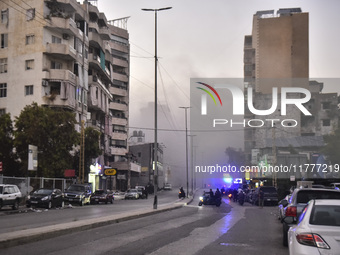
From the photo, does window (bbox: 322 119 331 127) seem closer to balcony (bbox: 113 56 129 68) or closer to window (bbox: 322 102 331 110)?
window (bbox: 322 102 331 110)

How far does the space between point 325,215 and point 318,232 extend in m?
0.70

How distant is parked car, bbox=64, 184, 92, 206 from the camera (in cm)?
4312

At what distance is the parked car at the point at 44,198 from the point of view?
1394 inches

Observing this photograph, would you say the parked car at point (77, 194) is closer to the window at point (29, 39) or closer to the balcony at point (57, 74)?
the balcony at point (57, 74)

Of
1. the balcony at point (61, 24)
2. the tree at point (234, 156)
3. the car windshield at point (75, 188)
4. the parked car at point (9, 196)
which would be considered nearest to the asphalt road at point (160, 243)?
the parked car at point (9, 196)

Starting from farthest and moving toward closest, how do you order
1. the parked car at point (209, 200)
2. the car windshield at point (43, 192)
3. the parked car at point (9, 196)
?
the parked car at point (209, 200) < the car windshield at point (43, 192) < the parked car at point (9, 196)

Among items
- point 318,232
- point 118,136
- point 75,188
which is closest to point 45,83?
point 75,188

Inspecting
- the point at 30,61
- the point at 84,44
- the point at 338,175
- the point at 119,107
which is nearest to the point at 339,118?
the point at 338,175

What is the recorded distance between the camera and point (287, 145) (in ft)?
302

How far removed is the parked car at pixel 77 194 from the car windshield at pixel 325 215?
37.1 m

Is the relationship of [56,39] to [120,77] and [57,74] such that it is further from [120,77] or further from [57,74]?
[120,77]

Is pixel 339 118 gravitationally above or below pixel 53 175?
above

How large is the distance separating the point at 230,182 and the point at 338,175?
51.3ft

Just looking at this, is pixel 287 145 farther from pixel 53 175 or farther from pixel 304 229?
pixel 304 229
